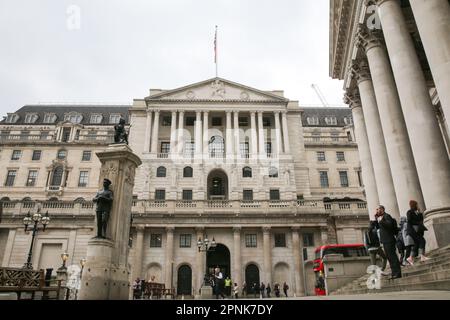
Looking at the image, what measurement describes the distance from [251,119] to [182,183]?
14586 millimetres

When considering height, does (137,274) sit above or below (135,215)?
below

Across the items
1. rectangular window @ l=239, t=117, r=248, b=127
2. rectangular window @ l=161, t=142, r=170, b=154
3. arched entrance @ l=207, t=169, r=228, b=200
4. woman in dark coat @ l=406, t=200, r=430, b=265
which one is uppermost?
rectangular window @ l=239, t=117, r=248, b=127

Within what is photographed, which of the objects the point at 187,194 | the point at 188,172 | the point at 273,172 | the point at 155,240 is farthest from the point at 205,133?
the point at 155,240

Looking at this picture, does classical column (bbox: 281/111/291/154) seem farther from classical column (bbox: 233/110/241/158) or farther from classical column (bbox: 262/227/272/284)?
classical column (bbox: 262/227/272/284)

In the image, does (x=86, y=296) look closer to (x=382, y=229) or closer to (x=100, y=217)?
(x=100, y=217)

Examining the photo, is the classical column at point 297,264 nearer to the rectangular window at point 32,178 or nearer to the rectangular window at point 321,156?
the rectangular window at point 321,156

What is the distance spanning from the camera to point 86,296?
31.9ft

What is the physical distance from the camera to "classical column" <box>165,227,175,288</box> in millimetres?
34406

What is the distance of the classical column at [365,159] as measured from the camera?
71.7 feet

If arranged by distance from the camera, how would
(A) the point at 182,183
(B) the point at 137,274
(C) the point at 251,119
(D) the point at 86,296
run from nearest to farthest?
(D) the point at 86,296 < (B) the point at 137,274 < (A) the point at 182,183 < (C) the point at 251,119

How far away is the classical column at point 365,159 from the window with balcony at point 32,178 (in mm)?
48446

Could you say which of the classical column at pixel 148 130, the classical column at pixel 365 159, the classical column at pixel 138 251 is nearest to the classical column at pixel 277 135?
the classical column at pixel 148 130

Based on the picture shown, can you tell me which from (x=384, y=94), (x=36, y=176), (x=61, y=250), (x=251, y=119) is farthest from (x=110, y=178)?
(x=36, y=176)

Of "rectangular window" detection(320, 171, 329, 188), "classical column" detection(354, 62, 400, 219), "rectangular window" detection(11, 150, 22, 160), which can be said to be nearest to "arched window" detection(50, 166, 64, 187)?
"rectangular window" detection(11, 150, 22, 160)
